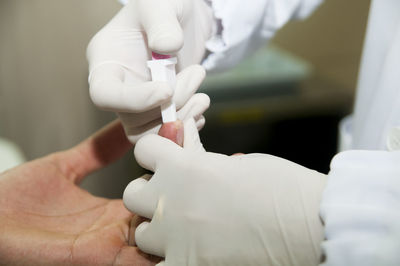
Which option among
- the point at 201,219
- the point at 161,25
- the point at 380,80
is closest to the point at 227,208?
the point at 201,219

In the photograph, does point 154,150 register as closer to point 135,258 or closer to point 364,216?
point 135,258

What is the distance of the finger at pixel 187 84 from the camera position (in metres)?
0.63

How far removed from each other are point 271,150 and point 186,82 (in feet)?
3.97

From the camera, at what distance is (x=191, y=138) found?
0.61 meters

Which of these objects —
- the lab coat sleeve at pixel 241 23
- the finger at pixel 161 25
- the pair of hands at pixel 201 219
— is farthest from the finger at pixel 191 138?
the lab coat sleeve at pixel 241 23

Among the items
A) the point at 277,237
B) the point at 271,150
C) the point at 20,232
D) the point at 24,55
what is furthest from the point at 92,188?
the point at 277,237

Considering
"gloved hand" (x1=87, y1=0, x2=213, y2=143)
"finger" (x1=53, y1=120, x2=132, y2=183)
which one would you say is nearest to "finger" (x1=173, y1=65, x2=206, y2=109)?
"gloved hand" (x1=87, y1=0, x2=213, y2=143)

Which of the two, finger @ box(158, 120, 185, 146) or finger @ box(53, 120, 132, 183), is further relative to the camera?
finger @ box(53, 120, 132, 183)

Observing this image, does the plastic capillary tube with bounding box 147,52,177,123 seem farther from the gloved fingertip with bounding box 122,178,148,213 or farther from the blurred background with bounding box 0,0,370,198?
the blurred background with bounding box 0,0,370,198

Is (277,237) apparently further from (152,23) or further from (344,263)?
(152,23)

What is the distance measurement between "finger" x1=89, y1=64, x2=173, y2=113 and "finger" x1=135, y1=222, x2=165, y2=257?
17cm

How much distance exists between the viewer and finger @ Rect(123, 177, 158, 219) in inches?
22.6

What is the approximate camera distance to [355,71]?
1.97 metres

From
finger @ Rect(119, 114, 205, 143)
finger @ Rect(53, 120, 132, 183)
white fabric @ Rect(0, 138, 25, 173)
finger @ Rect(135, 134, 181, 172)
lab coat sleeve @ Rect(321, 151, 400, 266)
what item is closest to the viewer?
lab coat sleeve @ Rect(321, 151, 400, 266)
